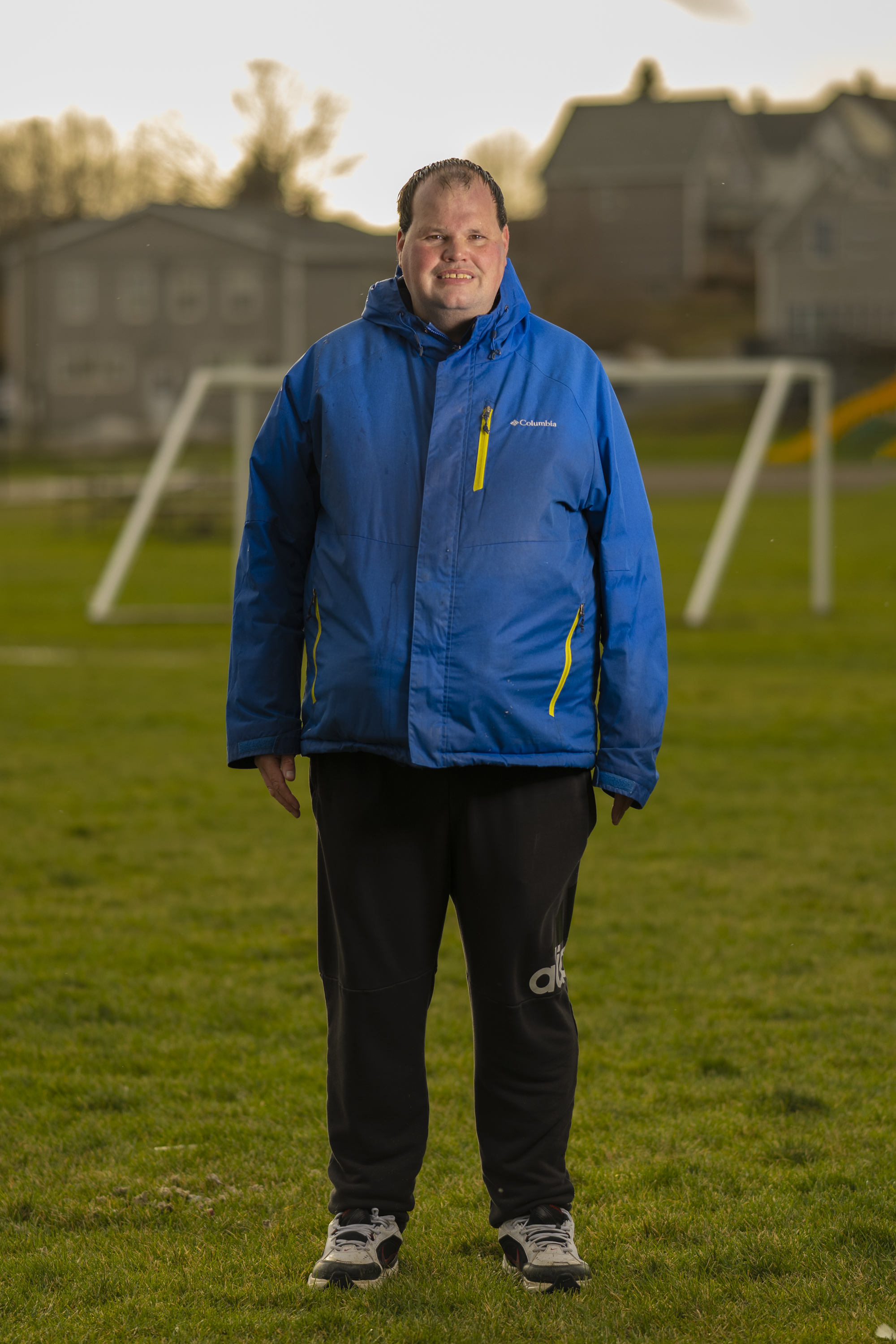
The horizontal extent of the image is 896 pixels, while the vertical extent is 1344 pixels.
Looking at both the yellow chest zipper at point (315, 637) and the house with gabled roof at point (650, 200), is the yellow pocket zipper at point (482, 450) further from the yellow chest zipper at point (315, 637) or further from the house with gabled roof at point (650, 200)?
the house with gabled roof at point (650, 200)

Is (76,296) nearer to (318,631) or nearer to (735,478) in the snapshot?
(735,478)

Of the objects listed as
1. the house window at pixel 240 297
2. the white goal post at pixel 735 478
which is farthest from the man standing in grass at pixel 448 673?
the house window at pixel 240 297

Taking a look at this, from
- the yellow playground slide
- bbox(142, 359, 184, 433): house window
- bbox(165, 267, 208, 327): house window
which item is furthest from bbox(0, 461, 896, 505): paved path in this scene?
the yellow playground slide

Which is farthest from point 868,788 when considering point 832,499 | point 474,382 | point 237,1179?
point 832,499

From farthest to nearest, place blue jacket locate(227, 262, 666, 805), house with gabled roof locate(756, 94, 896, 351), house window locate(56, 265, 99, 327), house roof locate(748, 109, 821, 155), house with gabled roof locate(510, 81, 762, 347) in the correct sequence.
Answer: house roof locate(748, 109, 821, 155), house with gabled roof locate(510, 81, 762, 347), house with gabled roof locate(756, 94, 896, 351), house window locate(56, 265, 99, 327), blue jacket locate(227, 262, 666, 805)

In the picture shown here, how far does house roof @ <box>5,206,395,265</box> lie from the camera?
25.0 metres

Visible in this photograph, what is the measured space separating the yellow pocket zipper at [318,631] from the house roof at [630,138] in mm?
53558

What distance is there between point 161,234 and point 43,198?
531cm

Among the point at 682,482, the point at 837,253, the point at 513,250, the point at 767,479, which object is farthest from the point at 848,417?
the point at 837,253

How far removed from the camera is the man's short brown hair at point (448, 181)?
252 centimetres

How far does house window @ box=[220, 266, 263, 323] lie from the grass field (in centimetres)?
3061

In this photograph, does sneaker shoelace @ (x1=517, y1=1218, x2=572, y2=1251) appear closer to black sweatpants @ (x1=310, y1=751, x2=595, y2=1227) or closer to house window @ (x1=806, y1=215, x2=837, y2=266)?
black sweatpants @ (x1=310, y1=751, x2=595, y2=1227)

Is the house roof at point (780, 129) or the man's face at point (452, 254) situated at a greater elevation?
the house roof at point (780, 129)

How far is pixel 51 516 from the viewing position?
1103 inches
